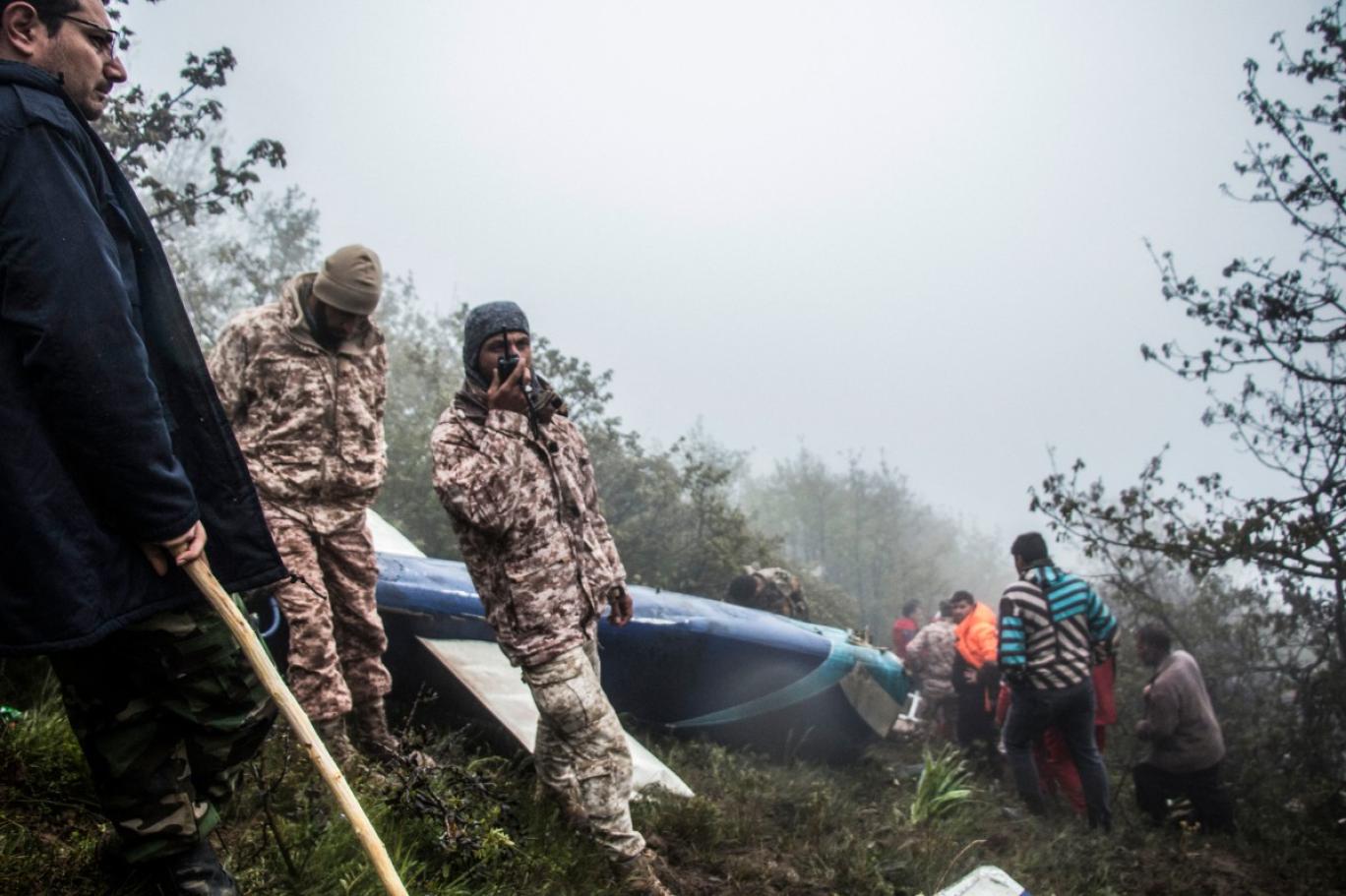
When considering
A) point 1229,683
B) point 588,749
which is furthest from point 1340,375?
point 588,749

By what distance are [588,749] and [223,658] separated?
5.30 feet

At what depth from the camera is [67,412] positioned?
162 cm

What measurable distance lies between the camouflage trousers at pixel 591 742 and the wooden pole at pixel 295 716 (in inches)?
59.8

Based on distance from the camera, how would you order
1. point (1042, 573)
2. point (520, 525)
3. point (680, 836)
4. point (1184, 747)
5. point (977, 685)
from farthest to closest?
point (977, 685) < point (1184, 747) < point (1042, 573) < point (680, 836) < point (520, 525)

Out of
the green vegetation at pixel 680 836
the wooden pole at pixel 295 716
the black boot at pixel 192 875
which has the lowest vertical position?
the green vegetation at pixel 680 836

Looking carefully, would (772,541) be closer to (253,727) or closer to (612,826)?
(612,826)

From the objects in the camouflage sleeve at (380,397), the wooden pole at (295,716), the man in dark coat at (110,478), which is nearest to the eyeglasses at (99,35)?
the man in dark coat at (110,478)

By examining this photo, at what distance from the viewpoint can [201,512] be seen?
196 centimetres

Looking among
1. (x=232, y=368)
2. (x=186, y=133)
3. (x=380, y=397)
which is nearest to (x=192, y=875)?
(x=232, y=368)

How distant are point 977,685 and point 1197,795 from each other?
82.5 inches

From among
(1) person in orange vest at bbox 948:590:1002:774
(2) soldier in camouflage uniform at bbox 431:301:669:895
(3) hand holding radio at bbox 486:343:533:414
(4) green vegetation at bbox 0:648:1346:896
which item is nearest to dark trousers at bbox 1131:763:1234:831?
(4) green vegetation at bbox 0:648:1346:896

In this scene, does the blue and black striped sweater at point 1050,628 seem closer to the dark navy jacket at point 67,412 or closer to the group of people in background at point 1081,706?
the group of people in background at point 1081,706

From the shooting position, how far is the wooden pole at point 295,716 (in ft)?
5.35

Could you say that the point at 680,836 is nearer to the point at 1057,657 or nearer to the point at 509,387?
the point at 509,387
